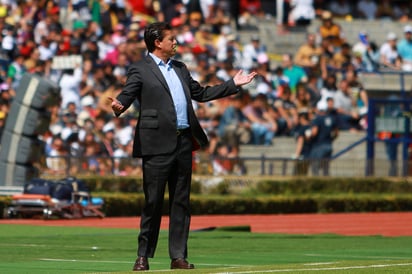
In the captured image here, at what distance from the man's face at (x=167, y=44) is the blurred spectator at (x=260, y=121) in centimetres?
1885

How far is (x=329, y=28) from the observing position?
3603 centimetres

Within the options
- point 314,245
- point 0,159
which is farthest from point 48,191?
point 314,245

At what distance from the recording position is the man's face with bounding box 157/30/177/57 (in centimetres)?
1253

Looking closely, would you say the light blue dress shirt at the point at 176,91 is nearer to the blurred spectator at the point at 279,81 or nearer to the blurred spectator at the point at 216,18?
the blurred spectator at the point at 279,81

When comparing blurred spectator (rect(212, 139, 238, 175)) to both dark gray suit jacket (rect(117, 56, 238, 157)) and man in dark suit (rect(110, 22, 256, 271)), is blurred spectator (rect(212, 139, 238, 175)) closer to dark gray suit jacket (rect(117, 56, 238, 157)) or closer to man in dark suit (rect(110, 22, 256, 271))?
man in dark suit (rect(110, 22, 256, 271))

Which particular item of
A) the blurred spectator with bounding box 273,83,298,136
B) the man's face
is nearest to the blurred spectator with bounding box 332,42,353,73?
the blurred spectator with bounding box 273,83,298,136

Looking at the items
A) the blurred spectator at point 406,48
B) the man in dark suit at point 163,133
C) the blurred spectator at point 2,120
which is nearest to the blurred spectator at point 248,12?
the blurred spectator at point 406,48

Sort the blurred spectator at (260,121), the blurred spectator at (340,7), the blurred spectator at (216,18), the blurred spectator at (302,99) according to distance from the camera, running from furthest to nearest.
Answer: the blurred spectator at (340,7) → the blurred spectator at (216,18) → the blurred spectator at (302,99) → the blurred spectator at (260,121)

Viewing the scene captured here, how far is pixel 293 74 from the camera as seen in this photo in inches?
1330

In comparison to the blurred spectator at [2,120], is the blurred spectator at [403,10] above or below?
above

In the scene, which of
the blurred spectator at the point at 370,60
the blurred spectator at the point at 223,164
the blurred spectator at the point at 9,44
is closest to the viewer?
the blurred spectator at the point at 223,164

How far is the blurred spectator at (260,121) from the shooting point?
103 ft

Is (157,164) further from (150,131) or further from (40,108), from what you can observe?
(40,108)

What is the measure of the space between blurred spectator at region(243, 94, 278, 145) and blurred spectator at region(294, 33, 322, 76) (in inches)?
85.9
